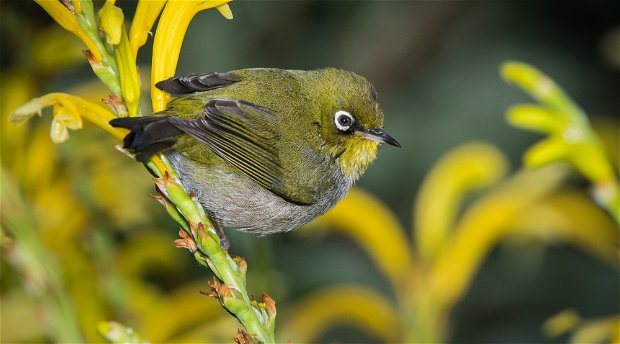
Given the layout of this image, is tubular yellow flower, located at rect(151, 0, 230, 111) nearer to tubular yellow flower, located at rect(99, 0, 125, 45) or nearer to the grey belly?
tubular yellow flower, located at rect(99, 0, 125, 45)

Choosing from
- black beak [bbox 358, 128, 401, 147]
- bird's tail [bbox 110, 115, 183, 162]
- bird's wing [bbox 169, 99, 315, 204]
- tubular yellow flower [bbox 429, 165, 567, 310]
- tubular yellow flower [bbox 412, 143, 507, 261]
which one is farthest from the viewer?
tubular yellow flower [bbox 412, 143, 507, 261]

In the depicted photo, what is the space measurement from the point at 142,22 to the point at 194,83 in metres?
0.55

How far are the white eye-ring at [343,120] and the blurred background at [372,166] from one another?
65 centimetres

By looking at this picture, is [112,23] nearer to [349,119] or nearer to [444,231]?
[349,119]

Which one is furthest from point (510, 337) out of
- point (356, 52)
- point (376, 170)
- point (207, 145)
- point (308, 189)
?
point (207, 145)

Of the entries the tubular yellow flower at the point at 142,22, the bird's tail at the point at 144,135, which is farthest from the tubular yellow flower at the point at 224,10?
the bird's tail at the point at 144,135

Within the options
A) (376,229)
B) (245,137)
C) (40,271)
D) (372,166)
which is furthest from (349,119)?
(372,166)

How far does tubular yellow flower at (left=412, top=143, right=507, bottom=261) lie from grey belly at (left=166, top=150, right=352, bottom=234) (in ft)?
3.35

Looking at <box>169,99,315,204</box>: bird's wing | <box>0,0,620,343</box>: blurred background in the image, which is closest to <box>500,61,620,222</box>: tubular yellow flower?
<box>169,99,315,204</box>: bird's wing

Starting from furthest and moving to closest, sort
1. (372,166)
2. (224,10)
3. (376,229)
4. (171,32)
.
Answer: (372,166) → (376,229) → (224,10) → (171,32)

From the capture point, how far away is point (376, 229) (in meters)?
4.16

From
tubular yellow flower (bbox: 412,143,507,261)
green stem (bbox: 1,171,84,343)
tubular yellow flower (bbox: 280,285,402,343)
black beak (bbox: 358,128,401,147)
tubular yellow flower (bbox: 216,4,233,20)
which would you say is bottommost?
green stem (bbox: 1,171,84,343)

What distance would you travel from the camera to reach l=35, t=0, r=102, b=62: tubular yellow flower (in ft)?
7.48

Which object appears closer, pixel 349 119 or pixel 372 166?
pixel 349 119
